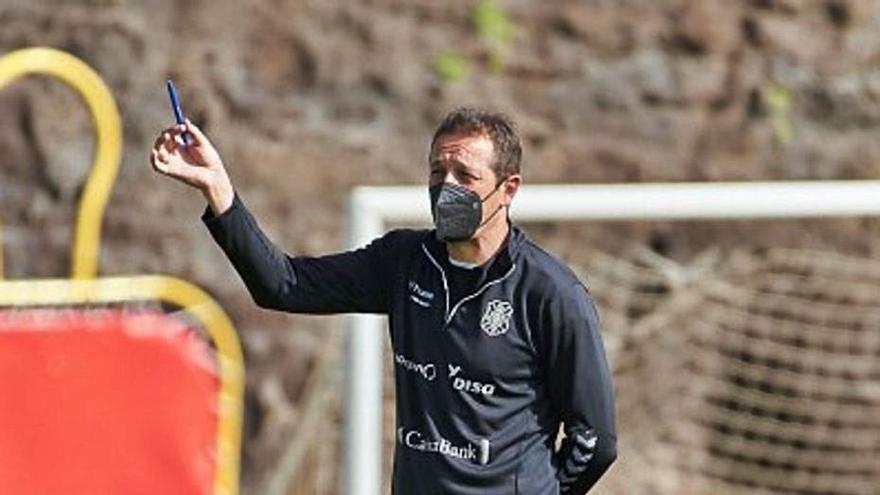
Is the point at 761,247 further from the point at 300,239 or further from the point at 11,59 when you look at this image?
the point at 11,59

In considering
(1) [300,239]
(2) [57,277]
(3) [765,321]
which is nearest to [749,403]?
(3) [765,321]

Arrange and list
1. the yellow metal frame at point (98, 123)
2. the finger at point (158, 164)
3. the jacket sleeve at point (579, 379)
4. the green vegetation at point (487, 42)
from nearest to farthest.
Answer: the finger at point (158, 164) → the jacket sleeve at point (579, 379) → the yellow metal frame at point (98, 123) → the green vegetation at point (487, 42)

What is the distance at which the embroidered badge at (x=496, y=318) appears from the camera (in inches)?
168

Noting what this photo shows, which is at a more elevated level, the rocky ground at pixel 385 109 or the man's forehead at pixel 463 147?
the rocky ground at pixel 385 109

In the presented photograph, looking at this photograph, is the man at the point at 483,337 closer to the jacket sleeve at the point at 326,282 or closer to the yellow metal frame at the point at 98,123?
the jacket sleeve at the point at 326,282

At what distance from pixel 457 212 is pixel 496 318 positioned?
216 mm

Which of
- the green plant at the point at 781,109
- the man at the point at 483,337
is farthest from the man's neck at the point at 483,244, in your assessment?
the green plant at the point at 781,109

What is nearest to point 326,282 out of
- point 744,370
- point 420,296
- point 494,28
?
point 420,296

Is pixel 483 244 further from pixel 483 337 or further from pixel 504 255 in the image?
pixel 483 337

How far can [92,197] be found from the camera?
209 inches

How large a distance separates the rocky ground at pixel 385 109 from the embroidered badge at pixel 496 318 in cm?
323

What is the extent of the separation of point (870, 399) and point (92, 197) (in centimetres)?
326

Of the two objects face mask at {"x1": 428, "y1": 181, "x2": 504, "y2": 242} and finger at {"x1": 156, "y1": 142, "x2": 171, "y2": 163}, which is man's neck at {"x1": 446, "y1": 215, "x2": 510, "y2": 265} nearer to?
face mask at {"x1": 428, "y1": 181, "x2": 504, "y2": 242}

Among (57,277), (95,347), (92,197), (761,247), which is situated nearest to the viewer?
(95,347)
